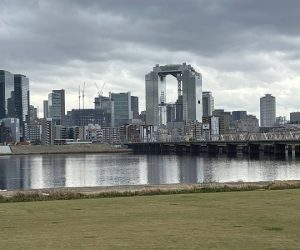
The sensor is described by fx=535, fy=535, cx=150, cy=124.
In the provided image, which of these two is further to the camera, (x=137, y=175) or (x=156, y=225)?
(x=137, y=175)

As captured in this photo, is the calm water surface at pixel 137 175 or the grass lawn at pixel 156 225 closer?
the grass lawn at pixel 156 225

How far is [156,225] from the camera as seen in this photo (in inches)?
782

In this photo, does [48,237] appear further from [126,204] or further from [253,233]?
[126,204]

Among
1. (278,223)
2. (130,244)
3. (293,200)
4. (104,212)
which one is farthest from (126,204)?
(130,244)

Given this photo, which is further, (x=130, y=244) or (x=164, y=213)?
(x=164, y=213)

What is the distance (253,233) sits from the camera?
57.8ft

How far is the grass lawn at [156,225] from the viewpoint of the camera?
16.1 meters

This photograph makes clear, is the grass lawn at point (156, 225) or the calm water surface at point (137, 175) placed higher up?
the grass lawn at point (156, 225)

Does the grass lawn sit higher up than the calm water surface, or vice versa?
the grass lawn

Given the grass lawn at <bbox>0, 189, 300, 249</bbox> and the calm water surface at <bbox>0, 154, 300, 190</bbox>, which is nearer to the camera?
the grass lawn at <bbox>0, 189, 300, 249</bbox>

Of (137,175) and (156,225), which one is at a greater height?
(156,225)

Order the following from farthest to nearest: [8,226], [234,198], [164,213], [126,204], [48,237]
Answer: [234,198] → [126,204] → [164,213] → [8,226] → [48,237]

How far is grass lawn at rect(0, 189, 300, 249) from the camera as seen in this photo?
16.1 metres

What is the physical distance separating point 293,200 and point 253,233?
11.5 m
